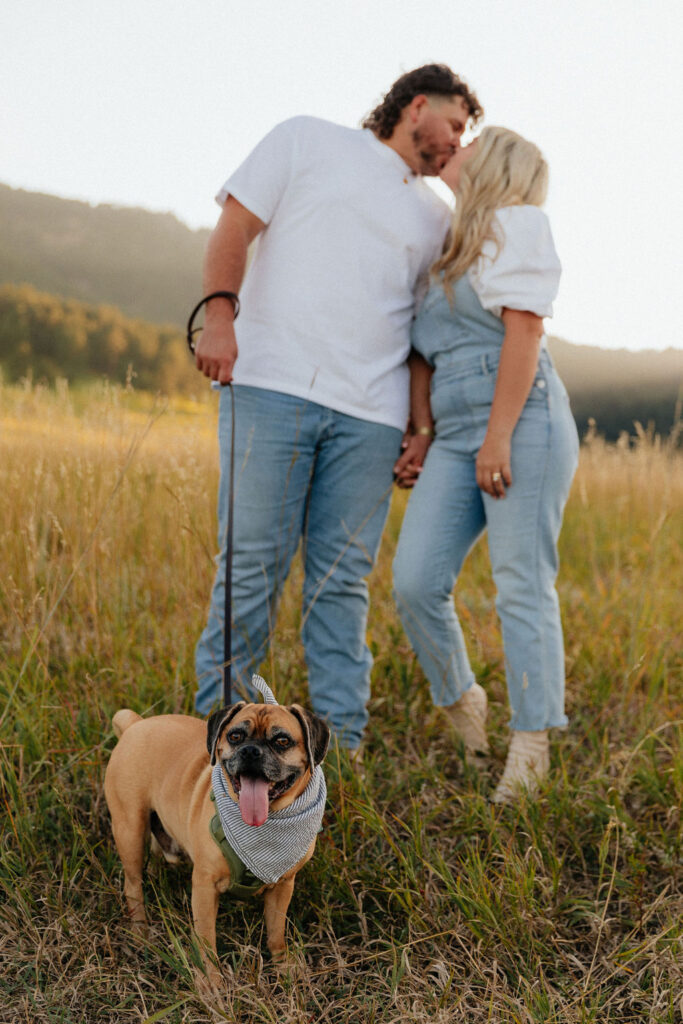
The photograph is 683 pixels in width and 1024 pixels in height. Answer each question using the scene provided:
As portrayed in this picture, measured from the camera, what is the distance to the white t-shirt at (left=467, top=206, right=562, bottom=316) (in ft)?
7.91

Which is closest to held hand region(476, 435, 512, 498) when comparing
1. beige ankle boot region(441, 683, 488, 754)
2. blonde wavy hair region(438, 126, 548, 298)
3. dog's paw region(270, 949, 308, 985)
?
blonde wavy hair region(438, 126, 548, 298)

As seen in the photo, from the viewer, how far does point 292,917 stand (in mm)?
2049

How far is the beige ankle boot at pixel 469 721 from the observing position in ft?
9.27

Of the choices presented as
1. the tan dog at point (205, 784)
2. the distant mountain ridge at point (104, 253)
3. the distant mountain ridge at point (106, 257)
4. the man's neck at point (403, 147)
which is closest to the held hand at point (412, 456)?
the man's neck at point (403, 147)

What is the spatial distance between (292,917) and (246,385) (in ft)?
5.49

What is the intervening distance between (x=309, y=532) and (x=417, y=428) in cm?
59

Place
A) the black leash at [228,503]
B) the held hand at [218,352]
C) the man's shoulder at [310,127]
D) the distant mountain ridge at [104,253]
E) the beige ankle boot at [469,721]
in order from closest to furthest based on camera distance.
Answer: the black leash at [228,503] < the held hand at [218,352] < the man's shoulder at [310,127] < the beige ankle boot at [469,721] < the distant mountain ridge at [104,253]

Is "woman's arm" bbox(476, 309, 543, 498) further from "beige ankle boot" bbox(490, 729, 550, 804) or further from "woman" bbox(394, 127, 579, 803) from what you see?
"beige ankle boot" bbox(490, 729, 550, 804)

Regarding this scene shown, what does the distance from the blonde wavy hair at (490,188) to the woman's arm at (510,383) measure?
26cm

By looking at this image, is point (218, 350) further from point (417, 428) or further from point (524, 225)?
point (524, 225)

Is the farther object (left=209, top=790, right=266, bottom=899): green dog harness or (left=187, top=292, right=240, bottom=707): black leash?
(left=187, top=292, right=240, bottom=707): black leash

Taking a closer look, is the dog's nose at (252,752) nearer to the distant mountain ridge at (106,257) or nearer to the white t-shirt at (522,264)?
the white t-shirt at (522,264)

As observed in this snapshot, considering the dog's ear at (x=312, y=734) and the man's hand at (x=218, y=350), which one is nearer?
the dog's ear at (x=312, y=734)

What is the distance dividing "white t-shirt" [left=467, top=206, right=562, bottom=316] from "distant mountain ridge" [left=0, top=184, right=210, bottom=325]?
2980 centimetres
